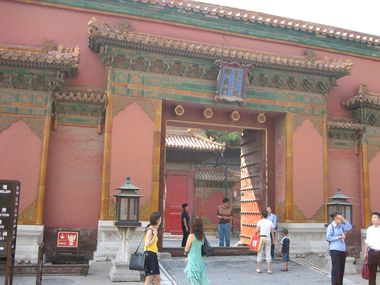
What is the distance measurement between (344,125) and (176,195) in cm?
1109

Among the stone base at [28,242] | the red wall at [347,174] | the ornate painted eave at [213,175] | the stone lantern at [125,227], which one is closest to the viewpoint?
the stone lantern at [125,227]

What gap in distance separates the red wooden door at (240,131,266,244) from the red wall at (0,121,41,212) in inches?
268

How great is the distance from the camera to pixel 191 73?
12.1 m

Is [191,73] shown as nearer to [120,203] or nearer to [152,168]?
[152,168]

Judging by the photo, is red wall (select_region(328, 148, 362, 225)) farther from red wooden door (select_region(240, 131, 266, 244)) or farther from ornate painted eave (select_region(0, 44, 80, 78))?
ornate painted eave (select_region(0, 44, 80, 78))

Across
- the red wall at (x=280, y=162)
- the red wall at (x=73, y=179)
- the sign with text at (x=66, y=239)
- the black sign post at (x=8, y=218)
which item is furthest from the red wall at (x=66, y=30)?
the black sign post at (x=8, y=218)

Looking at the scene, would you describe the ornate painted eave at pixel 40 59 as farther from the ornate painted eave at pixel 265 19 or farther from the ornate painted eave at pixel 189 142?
the ornate painted eave at pixel 189 142

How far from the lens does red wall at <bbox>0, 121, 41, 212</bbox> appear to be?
33.9 ft

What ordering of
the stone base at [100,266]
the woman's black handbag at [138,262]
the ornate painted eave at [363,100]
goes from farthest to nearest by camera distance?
the ornate painted eave at [363,100] → the stone base at [100,266] → the woman's black handbag at [138,262]

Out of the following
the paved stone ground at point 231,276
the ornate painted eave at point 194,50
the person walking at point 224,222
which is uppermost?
the ornate painted eave at point 194,50

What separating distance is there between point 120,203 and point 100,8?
6210mm

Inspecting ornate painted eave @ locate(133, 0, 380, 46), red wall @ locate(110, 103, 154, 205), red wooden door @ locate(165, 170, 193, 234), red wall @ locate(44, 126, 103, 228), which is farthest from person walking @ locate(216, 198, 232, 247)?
red wooden door @ locate(165, 170, 193, 234)

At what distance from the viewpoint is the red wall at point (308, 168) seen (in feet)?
41.2

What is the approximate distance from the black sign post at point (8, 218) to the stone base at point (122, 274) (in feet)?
7.37
